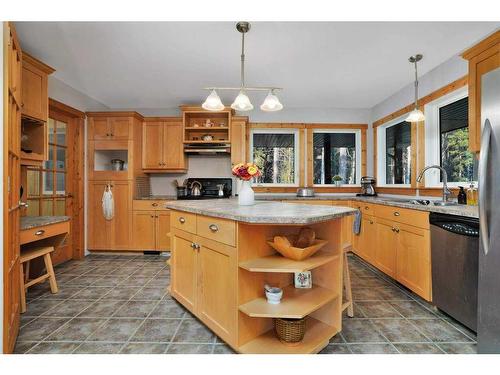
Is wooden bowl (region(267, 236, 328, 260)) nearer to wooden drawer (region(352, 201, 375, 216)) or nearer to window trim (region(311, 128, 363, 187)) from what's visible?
wooden drawer (region(352, 201, 375, 216))

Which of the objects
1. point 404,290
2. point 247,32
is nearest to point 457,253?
point 404,290

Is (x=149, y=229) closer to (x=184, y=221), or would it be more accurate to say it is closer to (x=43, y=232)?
(x=43, y=232)

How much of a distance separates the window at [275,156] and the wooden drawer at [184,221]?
8.36 feet

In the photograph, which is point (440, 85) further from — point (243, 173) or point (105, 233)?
point (105, 233)

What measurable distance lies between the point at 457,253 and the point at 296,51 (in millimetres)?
2258

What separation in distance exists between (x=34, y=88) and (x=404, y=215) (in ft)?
12.4

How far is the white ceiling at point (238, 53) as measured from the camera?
7.18ft

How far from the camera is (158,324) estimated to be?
194 centimetres

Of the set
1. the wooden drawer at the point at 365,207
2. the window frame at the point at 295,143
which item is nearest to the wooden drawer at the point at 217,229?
the wooden drawer at the point at 365,207

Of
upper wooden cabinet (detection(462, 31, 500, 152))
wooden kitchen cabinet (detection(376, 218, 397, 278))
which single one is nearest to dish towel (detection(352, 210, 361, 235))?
wooden kitchen cabinet (detection(376, 218, 397, 278))

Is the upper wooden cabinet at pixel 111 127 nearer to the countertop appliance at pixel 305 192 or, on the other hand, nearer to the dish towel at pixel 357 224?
the countertop appliance at pixel 305 192

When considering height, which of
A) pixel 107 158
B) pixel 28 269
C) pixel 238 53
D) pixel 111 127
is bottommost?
pixel 28 269

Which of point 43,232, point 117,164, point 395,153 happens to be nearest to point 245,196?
point 43,232

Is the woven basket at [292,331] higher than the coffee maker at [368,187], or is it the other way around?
the coffee maker at [368,187]
